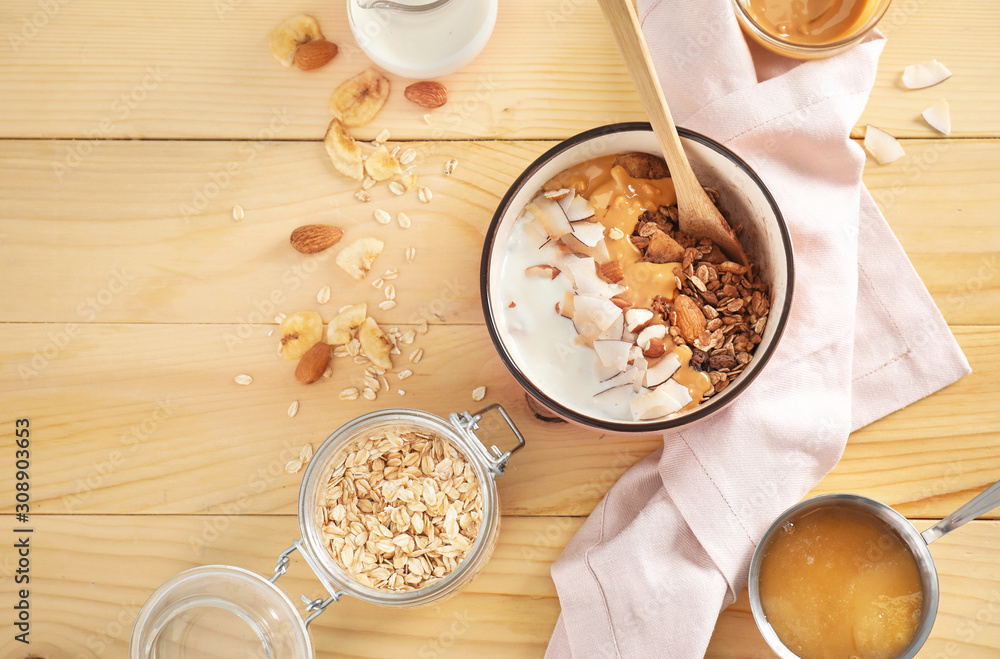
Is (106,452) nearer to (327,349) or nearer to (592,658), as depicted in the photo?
(327,349)

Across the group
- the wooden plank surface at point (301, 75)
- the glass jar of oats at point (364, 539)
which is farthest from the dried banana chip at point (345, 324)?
the wooden plank surface at point (301, 75)

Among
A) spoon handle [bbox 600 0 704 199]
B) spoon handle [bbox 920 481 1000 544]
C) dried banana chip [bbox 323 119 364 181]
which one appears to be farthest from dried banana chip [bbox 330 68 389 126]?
spoon handle [bbox 920 481 1000 544]

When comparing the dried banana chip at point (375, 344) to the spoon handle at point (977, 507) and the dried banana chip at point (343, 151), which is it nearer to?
the dried banana chip at point (343, 151)

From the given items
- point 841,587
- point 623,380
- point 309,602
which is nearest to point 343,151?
point 623,380

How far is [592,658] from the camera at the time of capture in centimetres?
95

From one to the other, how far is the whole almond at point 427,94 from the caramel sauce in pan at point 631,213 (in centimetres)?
25

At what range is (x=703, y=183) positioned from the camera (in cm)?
93

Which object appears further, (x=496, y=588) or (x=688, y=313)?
(x=496, y=588)

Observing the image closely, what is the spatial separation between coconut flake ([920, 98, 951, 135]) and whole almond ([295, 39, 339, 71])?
0.88 m

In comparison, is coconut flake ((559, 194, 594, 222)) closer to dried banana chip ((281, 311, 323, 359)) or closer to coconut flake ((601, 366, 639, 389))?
coconut flake ((601, 366, 639, 389))

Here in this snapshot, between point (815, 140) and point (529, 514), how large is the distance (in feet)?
2.15

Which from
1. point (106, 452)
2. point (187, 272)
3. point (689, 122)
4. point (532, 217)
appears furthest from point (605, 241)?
point (106, 452)

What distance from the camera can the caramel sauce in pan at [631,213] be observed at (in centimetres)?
86

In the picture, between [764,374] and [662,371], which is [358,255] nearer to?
[662,371]
